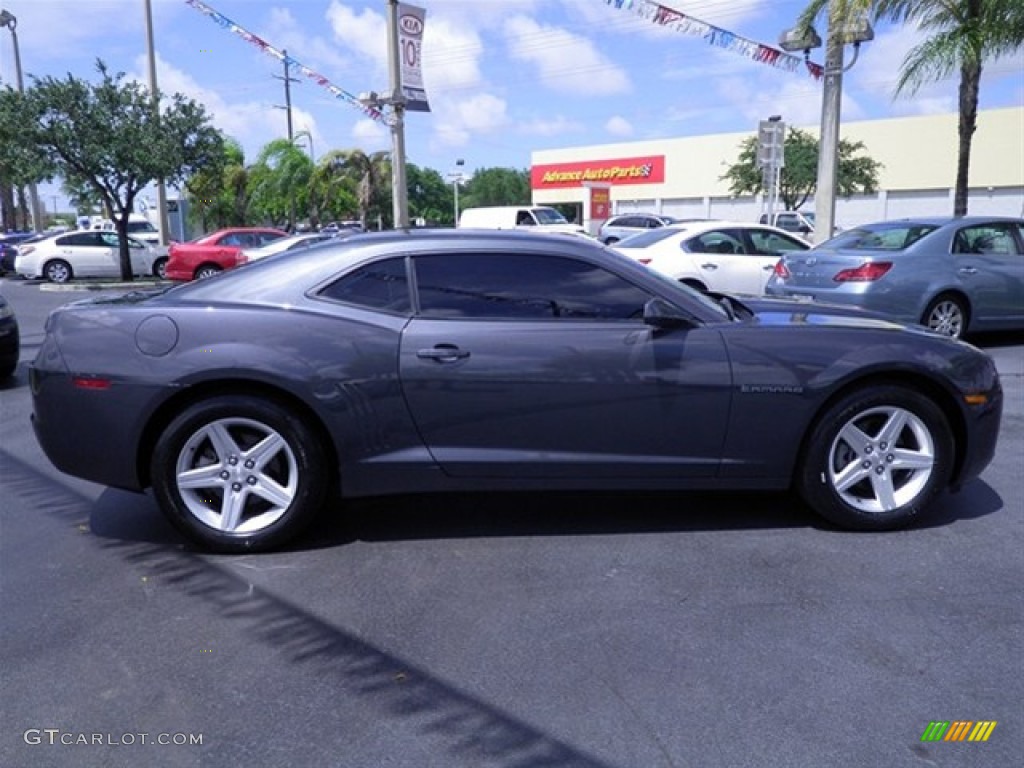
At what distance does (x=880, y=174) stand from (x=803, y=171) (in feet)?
27.2

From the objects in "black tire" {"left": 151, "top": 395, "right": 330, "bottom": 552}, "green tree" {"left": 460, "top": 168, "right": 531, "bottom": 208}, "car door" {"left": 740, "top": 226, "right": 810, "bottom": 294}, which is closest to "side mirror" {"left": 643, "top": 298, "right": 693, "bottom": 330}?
"black tire" {"left": 151, "top": 395, "right": 330, "bottom": 552}

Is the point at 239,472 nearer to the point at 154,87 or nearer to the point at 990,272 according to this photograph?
the point at 990,272

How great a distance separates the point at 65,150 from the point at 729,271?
56.3ft

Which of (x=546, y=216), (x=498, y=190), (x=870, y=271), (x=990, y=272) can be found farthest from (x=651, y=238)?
(x=498, y=190)

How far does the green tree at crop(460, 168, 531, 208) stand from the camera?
89125 millimetres

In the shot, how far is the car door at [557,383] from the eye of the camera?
3.99 m

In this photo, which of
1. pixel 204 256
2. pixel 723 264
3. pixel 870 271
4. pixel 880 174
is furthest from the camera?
pixel 880 174

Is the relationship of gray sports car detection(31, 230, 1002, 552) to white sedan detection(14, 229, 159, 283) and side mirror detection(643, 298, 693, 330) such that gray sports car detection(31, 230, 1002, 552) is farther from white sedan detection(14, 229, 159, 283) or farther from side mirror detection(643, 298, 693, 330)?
white sedan detection(14, 229, 159, 283)

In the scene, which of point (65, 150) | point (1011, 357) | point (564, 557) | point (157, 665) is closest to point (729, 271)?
point (1011, 357)

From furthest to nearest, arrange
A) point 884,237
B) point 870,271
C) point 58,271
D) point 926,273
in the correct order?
point 58,271 → point 884,237 → point 926,273 → point 870,271

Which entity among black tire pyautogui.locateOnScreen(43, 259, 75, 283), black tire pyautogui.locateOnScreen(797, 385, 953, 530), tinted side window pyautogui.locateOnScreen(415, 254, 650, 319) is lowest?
black tire pyautogui.locateOnScreen(797, 385, 953, 530)

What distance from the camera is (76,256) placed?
22.8 meters

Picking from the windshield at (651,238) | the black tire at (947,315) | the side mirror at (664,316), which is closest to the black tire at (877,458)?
the side mirror at (664,316)

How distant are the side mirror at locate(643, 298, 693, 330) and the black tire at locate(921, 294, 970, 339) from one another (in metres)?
6.35
